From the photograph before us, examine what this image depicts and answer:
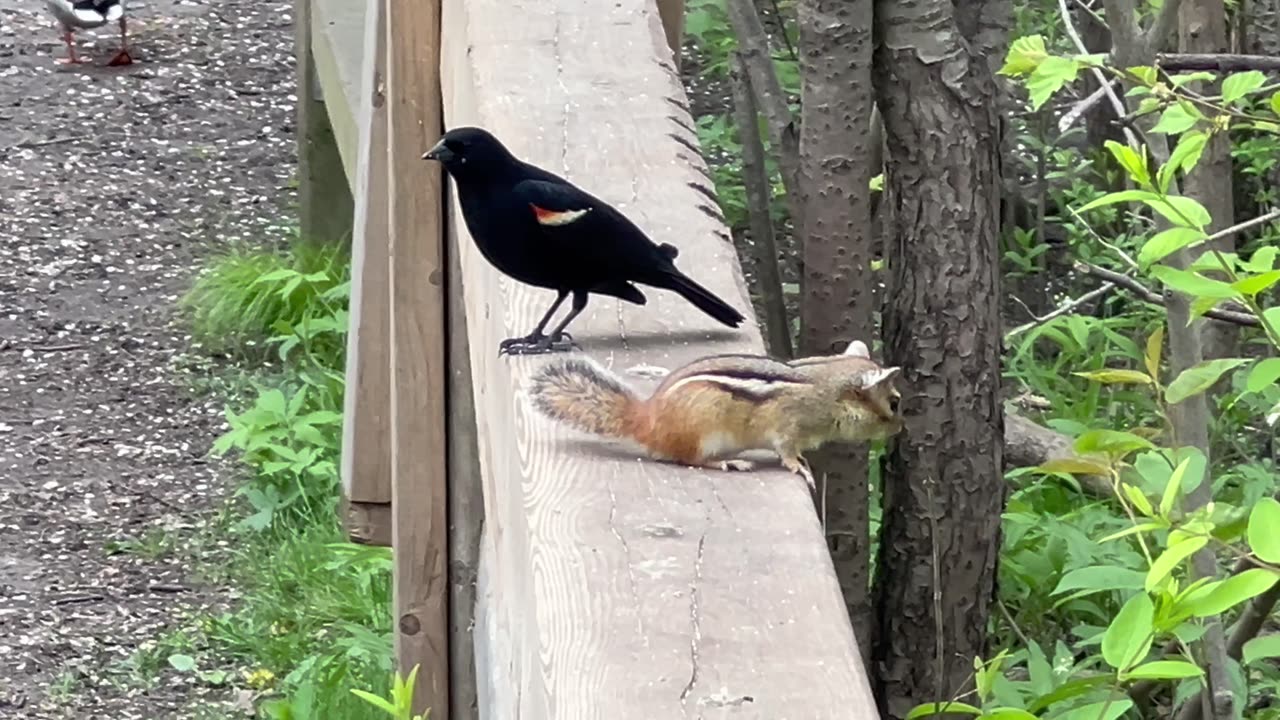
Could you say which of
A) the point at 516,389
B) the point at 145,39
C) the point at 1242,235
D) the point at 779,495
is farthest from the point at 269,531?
the point at 145,39

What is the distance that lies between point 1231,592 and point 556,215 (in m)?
0.71

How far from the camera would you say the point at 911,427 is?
2.63 m

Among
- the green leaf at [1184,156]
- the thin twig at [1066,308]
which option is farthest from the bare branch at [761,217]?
the green leaf at [1184,156]

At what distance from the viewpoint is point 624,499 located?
52.6 inches

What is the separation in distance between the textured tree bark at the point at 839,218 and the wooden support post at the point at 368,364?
0.85m

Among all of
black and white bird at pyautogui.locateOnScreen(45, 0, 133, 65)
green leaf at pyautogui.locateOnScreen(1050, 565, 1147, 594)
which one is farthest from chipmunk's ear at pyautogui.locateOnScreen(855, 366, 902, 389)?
black and white bird at pyautogui.locateOnScreen(45, 0, 133, 65)

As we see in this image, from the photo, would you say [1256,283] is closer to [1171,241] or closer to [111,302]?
[1171,241]

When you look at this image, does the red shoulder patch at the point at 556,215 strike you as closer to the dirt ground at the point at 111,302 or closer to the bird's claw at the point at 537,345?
the bird's claw at the point at 537,345

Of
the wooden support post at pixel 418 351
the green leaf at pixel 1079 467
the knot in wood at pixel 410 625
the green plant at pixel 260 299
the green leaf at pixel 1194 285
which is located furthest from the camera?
the green plant at pixel 260 299

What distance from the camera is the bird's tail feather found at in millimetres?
1635

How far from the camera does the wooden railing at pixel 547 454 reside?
1106mm

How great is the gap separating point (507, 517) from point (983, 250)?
123 centimetres

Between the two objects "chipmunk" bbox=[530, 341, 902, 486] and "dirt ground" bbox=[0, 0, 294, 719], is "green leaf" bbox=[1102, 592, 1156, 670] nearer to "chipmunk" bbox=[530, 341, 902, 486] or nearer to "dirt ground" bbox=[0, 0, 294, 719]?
"chipmunk" bbox=[530, 341, 902, 486]

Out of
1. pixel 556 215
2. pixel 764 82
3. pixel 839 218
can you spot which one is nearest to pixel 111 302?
pixel 764 82
